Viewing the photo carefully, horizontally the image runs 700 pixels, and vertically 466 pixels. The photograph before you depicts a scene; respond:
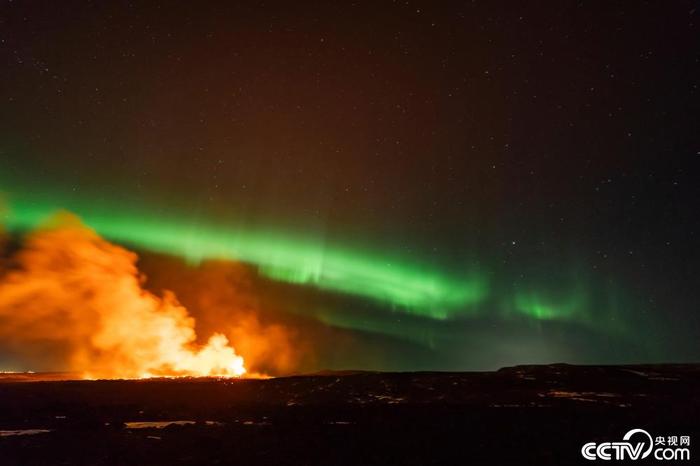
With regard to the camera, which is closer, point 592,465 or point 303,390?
point 592,465

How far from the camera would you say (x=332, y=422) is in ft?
78.2

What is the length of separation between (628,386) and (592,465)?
33.0 meters

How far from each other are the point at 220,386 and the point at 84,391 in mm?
11635

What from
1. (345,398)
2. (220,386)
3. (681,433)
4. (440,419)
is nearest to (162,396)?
(220,386)

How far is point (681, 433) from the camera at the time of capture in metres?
17.9

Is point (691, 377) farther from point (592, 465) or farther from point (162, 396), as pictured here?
point (162, 396)

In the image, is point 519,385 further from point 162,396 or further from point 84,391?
point 84,391

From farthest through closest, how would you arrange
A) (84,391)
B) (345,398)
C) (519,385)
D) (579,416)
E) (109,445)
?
(519,385) < (84,391) < (345,398) < (579,416) < (109,445)

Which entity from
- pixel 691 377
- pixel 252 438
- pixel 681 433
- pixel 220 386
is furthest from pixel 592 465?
pixel 691 377

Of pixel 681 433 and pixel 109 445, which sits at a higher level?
pixel 681 433

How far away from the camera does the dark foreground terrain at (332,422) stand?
1677cm

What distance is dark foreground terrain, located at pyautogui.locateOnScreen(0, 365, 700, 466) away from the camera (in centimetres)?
1677

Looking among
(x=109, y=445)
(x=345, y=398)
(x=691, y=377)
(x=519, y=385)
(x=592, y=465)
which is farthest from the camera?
(x=691, y=377)

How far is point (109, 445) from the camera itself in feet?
62.3
